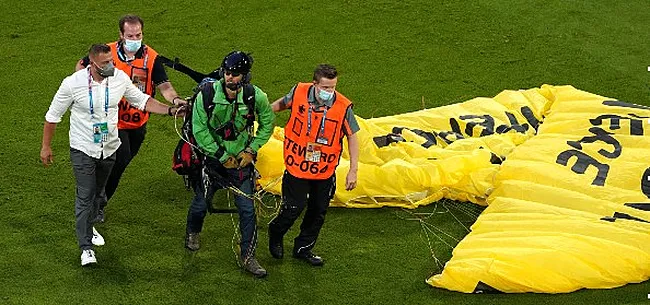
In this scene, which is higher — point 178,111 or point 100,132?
point 178,111

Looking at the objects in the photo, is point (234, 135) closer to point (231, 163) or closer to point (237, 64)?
point (231, 163)

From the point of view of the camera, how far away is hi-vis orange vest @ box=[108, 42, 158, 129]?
7000 millimetres

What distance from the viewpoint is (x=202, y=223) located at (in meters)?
6.97

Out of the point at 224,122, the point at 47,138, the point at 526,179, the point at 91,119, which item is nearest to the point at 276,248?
the point at 224,122

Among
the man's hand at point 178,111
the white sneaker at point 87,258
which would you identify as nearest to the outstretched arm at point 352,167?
the man's hand at point 178,111

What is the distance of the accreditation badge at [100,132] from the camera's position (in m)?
6.44

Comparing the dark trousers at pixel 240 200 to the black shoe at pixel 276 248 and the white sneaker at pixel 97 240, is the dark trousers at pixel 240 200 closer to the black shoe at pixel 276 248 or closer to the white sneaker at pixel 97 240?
the black shoe at pixel 276 248

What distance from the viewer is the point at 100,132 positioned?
21.2 feet

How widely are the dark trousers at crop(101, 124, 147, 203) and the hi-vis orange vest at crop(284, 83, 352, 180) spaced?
1233 millimetres

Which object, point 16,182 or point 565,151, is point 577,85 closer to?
point 565,151

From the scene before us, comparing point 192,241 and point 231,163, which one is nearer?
point 231,163

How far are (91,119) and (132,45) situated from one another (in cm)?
74

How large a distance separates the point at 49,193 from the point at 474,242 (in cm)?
310

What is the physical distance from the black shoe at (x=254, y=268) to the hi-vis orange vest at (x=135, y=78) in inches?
49.0
